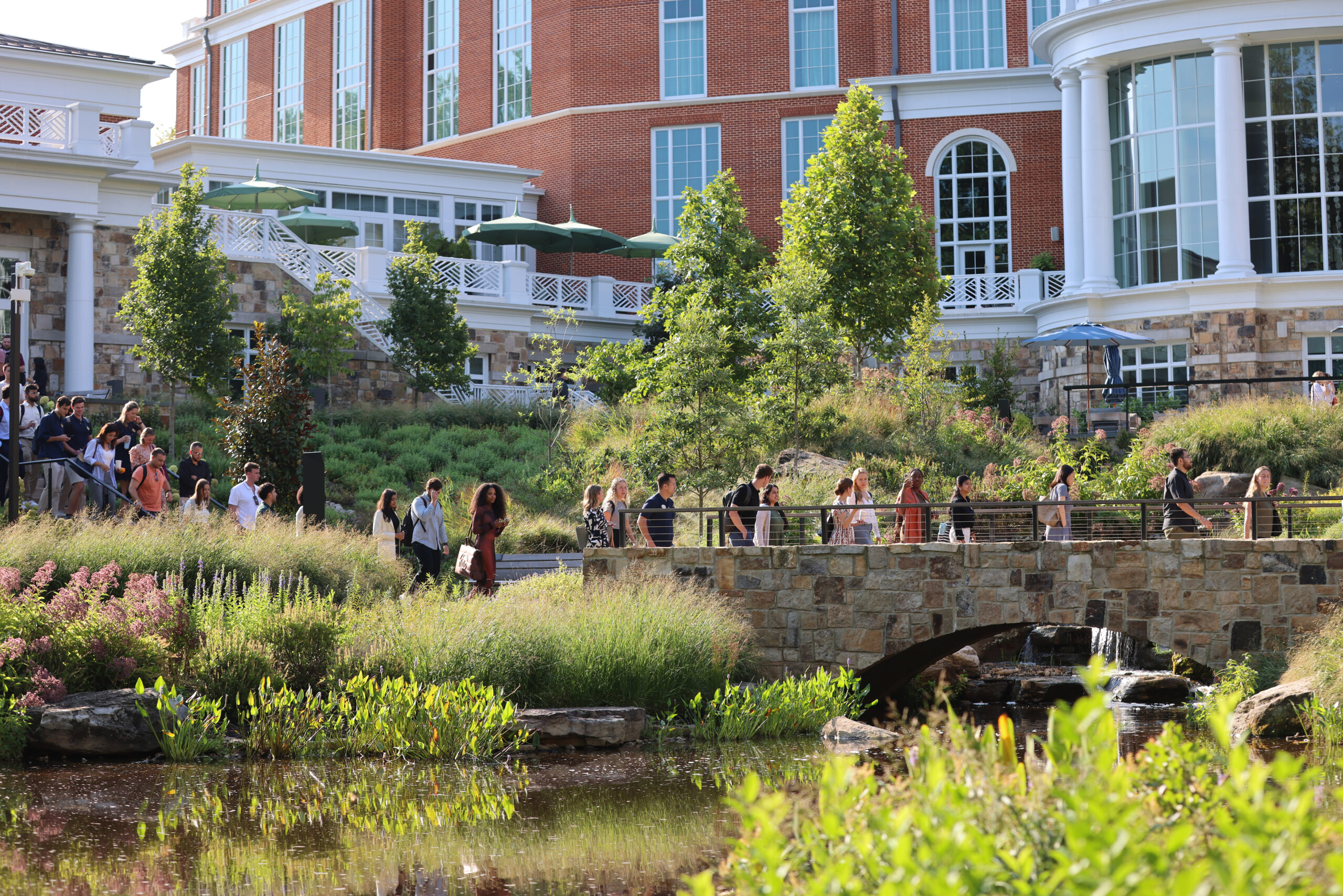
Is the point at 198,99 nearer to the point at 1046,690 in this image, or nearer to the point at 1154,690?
the point at 1046,690

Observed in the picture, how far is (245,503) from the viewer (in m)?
16.7

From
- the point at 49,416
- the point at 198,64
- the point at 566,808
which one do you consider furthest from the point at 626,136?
the point at 566,808

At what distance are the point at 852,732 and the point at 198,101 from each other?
41.7 metres

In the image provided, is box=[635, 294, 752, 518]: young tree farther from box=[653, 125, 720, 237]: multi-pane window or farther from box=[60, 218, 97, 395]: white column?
box=[653, 125, 720, 237]: multi-pane window

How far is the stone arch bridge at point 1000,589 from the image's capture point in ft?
51.4

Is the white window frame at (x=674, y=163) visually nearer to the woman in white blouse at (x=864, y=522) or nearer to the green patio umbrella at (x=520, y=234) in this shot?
the green patio umbrella at (x=520, y=234)

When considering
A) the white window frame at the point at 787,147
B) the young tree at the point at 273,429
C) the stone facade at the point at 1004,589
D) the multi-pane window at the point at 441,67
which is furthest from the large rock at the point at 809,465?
the multi-pane window at the point at 441,67

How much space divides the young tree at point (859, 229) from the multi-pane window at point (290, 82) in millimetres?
23363

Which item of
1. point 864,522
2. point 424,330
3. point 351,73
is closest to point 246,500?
point 864,522

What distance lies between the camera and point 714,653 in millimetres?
15164

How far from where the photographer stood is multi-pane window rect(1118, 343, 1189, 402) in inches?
1176

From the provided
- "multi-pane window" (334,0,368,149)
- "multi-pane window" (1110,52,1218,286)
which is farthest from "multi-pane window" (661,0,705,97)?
"multi-pane window" (1110,52,1218,286)

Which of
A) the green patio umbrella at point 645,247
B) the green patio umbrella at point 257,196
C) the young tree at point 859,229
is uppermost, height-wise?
the green patio umbrella at point 257,196

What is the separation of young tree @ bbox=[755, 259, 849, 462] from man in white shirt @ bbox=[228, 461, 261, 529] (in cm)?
766
